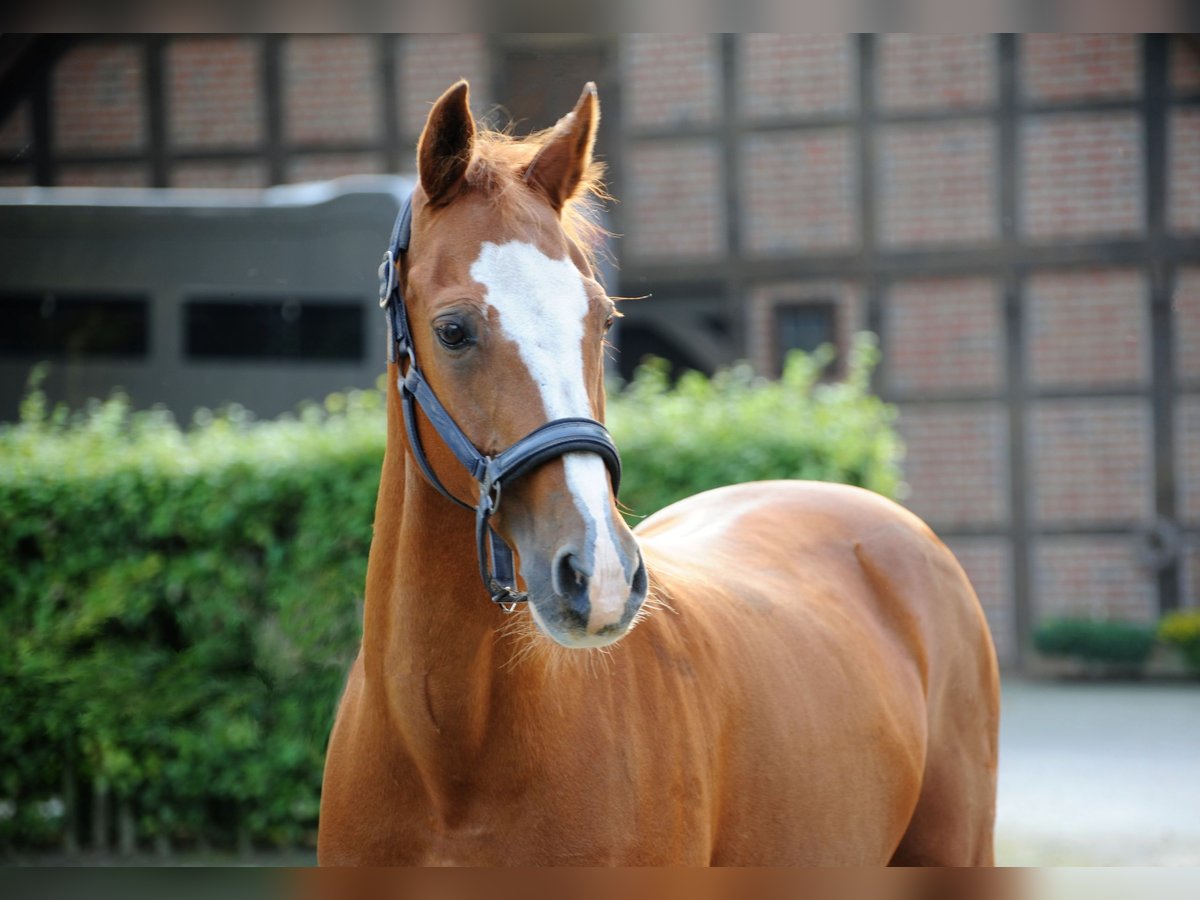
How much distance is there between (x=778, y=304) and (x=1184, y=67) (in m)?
3.43

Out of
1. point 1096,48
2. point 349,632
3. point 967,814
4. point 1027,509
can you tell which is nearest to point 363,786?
point 967,814

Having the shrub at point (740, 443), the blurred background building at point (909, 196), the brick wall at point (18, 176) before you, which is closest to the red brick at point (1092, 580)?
the blurred background building at point (909, 196)

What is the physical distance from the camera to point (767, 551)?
2.72 m

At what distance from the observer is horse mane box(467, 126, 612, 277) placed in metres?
1.78

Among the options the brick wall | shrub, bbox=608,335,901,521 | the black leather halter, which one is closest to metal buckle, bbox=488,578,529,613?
the black leather halter

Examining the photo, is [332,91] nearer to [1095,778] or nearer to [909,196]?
[909,196]

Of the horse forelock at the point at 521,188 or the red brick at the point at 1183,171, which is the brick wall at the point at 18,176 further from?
the red brick at the point at 1183,171

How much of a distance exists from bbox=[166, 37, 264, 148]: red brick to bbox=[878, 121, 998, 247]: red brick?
195 inches

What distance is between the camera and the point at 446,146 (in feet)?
5.90

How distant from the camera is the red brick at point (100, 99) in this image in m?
8.87

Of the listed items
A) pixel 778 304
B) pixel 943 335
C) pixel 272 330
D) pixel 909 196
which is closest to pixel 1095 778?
pixel 943 335

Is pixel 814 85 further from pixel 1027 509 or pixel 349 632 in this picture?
pixel 349 632

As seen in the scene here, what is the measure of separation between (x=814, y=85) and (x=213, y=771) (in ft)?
23.2

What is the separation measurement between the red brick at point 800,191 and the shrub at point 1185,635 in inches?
Result: 145
